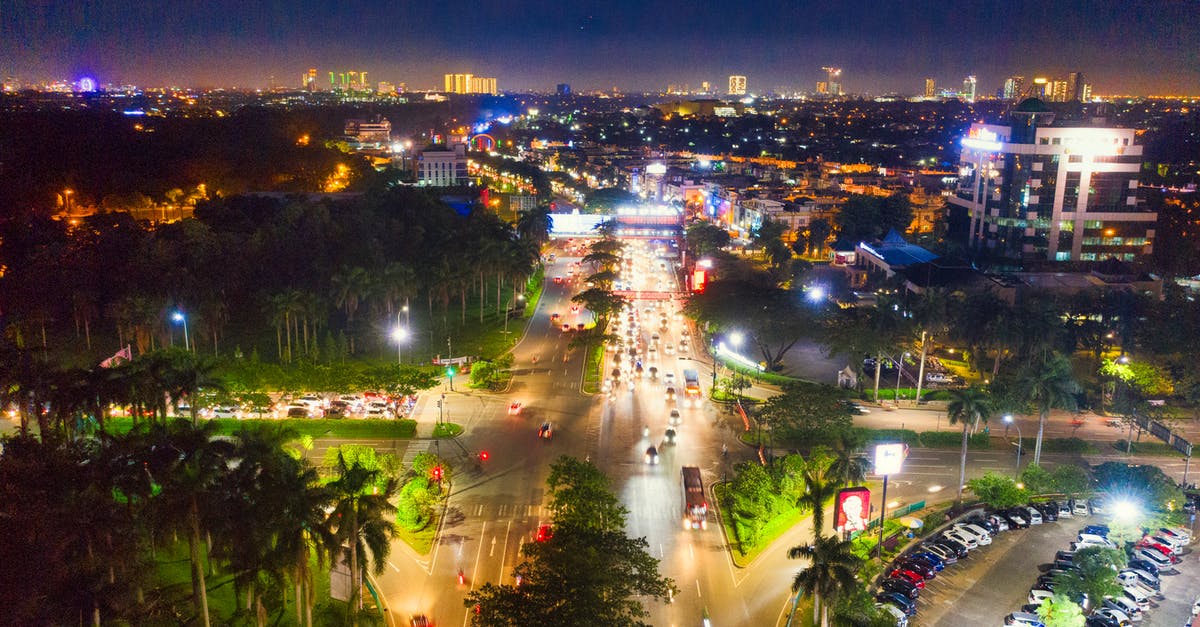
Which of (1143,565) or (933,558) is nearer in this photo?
(1143,565)

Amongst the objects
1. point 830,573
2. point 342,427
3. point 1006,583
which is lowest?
point 1006,583

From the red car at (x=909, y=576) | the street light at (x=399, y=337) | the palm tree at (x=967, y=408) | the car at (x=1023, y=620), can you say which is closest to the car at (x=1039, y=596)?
the car at (x=1023, y=620)

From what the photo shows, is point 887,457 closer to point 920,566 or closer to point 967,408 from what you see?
point 920,566

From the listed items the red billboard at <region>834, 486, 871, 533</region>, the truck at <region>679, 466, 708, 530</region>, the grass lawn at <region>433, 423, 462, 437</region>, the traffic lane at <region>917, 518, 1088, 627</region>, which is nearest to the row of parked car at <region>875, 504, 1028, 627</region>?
the traffic lane at <region>917, 518, 1088, 627</region>

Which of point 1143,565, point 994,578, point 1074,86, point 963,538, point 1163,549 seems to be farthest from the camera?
point 1074,86

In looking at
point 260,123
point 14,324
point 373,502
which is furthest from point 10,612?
point 260,123

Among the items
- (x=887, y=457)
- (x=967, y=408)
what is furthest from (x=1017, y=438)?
(x=887, y=457)

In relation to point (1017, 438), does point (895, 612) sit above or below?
below

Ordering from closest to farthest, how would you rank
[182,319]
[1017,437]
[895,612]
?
[895,612], [1017,437], [182,319]
